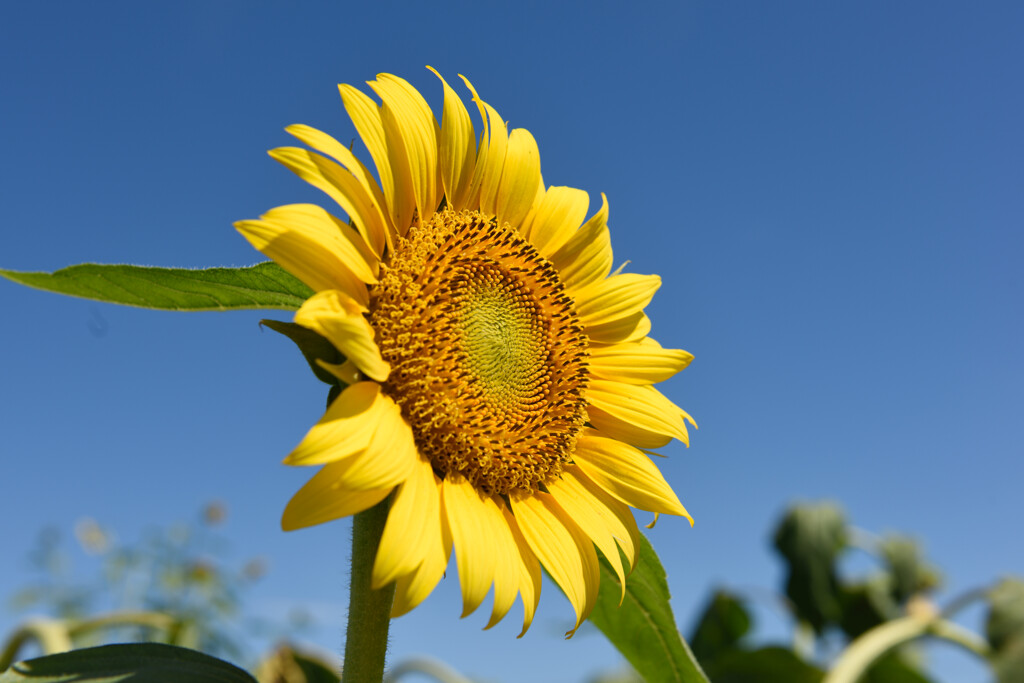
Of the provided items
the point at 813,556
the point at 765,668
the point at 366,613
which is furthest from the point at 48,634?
the point at 813,556

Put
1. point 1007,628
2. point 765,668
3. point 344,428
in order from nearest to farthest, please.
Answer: point 344,428
point 765,668
point 1007,628

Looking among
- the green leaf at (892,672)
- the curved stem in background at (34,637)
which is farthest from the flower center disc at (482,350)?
the green leaf at (892,672)

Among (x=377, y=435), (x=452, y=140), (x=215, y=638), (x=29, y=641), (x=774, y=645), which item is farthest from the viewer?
(x=215, y=638)

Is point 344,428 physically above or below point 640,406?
below

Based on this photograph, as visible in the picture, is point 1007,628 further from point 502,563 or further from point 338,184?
point 338,184

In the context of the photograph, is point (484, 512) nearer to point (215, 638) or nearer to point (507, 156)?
point (507, 156)

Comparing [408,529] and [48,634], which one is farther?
[48,634]

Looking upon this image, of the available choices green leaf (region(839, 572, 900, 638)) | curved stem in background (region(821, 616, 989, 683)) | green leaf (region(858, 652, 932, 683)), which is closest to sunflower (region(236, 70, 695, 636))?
curved stem in background (region(821, 616, 989, 683))

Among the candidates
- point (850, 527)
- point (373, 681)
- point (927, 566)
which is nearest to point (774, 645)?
point (850, 527)
